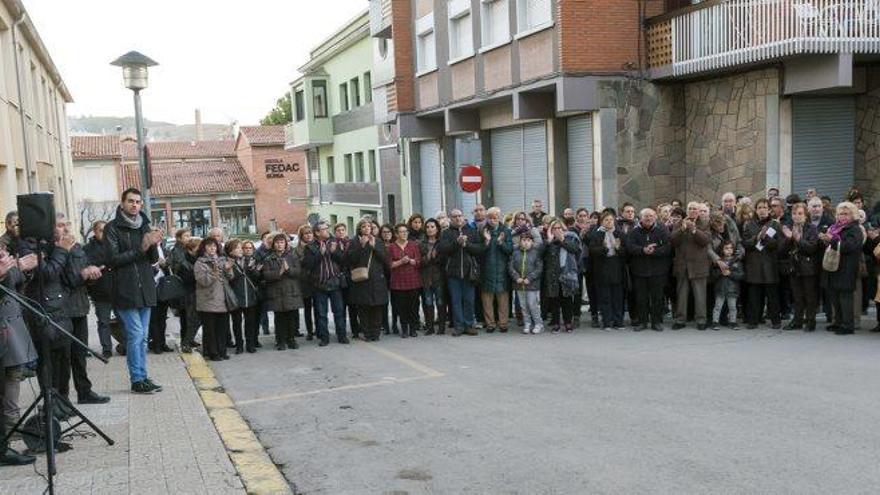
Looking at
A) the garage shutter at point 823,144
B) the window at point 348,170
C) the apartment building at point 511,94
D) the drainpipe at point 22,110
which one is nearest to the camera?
the garage shutter at point 823,144

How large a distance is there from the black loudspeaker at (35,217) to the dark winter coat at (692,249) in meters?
8.40

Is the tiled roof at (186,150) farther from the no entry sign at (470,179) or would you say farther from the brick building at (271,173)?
the no entry sign at (470,179)

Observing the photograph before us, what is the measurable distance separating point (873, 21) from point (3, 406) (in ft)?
46.9

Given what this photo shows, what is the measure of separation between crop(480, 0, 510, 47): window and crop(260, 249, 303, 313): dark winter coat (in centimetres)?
1088

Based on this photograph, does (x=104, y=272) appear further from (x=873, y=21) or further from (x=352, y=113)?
(x=352, y=113)

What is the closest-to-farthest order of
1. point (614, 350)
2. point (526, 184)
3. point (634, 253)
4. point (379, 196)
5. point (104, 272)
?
point (104, 272) → point (614, 350) → point (634, 253) → point (526, 184) → point (379, 196)

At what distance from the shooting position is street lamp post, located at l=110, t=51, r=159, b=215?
13508 millimetres

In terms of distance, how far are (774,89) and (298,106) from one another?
2895 cm

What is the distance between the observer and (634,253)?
37.8 ft

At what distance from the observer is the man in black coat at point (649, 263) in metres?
11.5

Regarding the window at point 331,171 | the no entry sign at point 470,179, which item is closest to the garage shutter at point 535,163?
the no entry sign at point 470,179

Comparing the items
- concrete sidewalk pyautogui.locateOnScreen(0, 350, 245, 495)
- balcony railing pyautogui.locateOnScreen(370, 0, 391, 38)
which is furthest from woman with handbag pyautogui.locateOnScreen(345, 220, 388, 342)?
balcony railing pyautogui.locateOnScreen(370, 0, 391, 38)

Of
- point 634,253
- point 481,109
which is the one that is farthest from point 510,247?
point 481,109

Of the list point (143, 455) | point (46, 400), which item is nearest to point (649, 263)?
point (143, 455)
